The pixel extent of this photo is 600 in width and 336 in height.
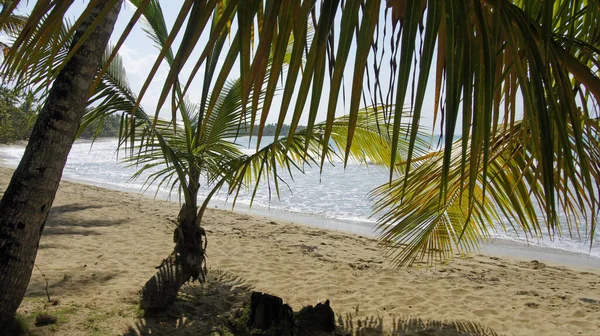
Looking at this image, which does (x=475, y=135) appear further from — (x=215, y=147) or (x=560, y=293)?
(x=560, y=293)

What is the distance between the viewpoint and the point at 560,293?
5.18 meters

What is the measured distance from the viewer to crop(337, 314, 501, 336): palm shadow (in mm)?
3451

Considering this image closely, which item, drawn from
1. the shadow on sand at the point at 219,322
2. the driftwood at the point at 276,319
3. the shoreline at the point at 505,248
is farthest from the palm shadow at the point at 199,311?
the shoreline at the point at 505,248

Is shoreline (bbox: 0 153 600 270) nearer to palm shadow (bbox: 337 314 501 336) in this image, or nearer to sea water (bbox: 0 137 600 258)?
sea water (bbox: 0 137 600 258)

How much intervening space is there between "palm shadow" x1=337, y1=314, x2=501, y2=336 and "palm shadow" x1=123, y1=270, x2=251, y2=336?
0.94 meters

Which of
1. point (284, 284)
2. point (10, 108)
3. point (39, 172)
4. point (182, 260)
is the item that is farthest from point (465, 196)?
point (10, 108)

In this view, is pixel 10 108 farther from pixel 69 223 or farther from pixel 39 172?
pixel 39 172

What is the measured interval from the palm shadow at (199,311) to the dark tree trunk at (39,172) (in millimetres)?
883

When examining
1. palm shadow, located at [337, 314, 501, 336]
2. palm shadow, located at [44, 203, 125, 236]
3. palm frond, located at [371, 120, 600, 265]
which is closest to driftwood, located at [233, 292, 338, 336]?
palm shadow, located at [337, 314, 501, 336]

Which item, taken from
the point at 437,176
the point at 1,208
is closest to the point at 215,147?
the point at 1,208

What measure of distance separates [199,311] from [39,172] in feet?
5.94

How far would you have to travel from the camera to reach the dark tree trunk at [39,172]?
93.4 inches

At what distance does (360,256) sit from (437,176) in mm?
4732

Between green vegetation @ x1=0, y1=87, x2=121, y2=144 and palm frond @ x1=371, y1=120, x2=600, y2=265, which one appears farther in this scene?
green vegetation @ x1=0, y1=87, x2=121, y2=144
